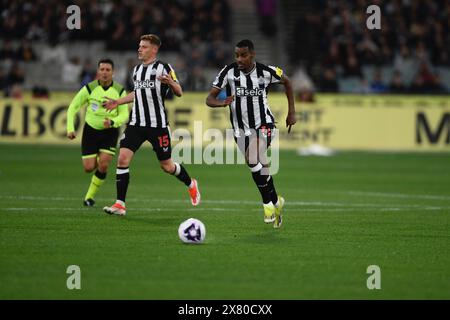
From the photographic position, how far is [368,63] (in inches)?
1259

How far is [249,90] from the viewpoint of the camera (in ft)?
40.4

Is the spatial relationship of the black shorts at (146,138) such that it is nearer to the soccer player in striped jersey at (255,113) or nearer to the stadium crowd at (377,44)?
the soccer player in striped jersey at (255,113)

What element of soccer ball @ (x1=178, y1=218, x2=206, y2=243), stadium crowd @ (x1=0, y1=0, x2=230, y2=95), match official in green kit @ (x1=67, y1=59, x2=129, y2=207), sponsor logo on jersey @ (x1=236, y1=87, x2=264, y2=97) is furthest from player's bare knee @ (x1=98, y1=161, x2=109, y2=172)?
stadium crowd @ (x1=0, y1=0, x2=230, y2=95)

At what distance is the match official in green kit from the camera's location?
1450 centimetres

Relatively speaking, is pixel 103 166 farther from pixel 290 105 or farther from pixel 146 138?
pixel 290 105

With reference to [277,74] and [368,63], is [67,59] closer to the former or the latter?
[368,63]

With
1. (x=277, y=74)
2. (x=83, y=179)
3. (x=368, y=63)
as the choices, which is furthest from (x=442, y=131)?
(x=277, y=74)

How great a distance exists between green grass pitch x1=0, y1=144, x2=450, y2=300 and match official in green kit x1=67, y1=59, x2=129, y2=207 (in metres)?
0.57

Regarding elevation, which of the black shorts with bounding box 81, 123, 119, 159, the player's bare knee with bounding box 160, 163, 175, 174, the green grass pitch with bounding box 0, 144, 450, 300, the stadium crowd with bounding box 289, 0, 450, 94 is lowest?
the green grass pitch with bounding box 0, 144, 450, 300

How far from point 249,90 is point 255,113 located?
308 mm

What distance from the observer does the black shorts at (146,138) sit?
13211 millimetres

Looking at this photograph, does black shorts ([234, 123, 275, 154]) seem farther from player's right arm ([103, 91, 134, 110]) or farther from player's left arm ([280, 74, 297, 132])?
player's right arm ([103, 91, 134, 110])

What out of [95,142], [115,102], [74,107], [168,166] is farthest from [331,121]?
[115,102]

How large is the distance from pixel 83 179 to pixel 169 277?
1063cm
